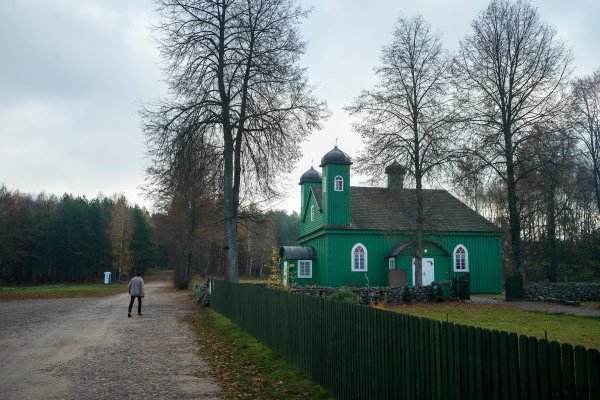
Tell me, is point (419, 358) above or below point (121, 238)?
below

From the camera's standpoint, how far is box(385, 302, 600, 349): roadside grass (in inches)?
518

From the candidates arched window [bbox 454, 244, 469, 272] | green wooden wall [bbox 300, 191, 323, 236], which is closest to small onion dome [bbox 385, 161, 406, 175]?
green wooden wall [bbox 300, 191, 323, 236]

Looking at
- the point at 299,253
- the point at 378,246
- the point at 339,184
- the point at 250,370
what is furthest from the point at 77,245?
the point at 250,370

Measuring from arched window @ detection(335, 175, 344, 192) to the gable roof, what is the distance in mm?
1969

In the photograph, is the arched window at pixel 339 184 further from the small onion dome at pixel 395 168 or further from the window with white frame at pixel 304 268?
the small onion dome at pixel 395 168

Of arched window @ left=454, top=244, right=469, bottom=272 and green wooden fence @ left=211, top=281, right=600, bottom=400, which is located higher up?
arched window @ left=454, top=244, right=469, bottom=272

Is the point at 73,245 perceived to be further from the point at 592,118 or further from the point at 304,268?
the point at 592,118

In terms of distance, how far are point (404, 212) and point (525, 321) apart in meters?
19.5

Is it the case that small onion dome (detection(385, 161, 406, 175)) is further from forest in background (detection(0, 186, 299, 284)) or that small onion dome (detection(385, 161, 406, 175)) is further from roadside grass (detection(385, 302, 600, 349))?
forest in background (detection(0, 186, 299, 284))

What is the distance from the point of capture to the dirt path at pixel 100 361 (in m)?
8.05

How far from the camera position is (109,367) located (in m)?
9.97

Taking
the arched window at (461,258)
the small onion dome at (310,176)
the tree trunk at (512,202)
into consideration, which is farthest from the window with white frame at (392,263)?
the small onion dome at (310,176)

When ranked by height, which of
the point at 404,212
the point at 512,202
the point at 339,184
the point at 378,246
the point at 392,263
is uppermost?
the point at 339,184

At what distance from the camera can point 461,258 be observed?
34719 mm
